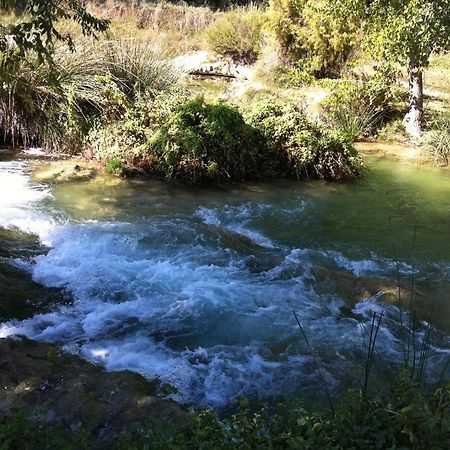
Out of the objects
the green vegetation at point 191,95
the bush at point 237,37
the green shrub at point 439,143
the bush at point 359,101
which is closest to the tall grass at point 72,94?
the green vegetation at point 191,95

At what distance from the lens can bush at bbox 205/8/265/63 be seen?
17562 mm

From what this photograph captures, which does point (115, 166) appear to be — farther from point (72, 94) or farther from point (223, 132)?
point (223, 132)

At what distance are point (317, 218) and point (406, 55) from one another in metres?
5.04

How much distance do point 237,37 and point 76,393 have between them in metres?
16.5

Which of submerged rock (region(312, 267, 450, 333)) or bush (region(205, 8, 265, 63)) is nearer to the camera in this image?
submerged rock (region(312, 267, 450, 333))

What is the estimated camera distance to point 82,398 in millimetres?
3215

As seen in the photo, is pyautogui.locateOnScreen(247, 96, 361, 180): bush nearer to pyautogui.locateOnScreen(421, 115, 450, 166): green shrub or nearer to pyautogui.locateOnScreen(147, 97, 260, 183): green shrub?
pyautogui.locateOnScreen(147, 97, 260, 183): green shrub

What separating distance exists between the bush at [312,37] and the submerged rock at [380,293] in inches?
299

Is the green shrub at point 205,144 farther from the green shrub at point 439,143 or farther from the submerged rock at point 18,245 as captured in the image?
the green shrub at point 439,143

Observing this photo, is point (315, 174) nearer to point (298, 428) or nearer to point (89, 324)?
point (89, 324)

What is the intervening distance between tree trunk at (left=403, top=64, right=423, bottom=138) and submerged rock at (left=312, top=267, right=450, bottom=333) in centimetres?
692

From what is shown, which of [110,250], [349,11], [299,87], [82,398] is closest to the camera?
[82,398]

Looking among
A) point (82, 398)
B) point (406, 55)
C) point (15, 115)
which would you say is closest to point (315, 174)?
point (406, 55)

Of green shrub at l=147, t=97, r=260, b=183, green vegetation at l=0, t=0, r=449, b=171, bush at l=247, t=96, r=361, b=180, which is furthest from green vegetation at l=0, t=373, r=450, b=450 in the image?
bush at l=247, t=96, r=361, b=180
